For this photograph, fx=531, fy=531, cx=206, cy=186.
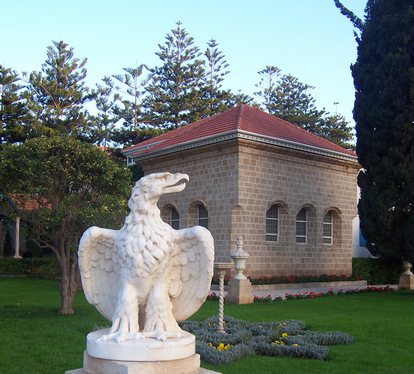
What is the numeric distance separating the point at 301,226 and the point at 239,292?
6.68 meters

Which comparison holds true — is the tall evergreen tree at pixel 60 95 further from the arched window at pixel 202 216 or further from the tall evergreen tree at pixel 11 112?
the arched window at pixel 202 216

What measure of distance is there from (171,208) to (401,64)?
9095 millimetres

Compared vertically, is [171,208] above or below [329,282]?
above

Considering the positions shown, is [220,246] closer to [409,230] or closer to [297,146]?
[297,146]

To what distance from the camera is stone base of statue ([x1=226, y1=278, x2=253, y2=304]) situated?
41.5 ft

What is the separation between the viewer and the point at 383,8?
1548 centimetres

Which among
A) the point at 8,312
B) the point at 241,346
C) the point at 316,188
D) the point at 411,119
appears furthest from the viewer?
the point at 316,188

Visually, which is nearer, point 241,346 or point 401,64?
point 241,346

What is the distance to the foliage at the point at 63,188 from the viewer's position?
390 inches

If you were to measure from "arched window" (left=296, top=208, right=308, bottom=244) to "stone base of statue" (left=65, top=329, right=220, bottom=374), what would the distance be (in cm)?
1477

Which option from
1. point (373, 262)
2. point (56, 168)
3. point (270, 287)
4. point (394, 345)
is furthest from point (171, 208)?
point (394, 345)

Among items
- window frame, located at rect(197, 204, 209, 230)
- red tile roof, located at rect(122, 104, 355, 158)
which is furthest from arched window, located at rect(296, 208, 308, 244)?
window frame, located at rect(197, 204, 209, 230)

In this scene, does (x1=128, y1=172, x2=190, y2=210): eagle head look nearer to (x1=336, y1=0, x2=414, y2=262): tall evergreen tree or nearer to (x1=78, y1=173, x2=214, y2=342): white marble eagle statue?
(x1=78, y1=173, x2=214, y2=342): white marble eagle statue

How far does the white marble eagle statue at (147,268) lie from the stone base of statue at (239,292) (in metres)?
8.42
